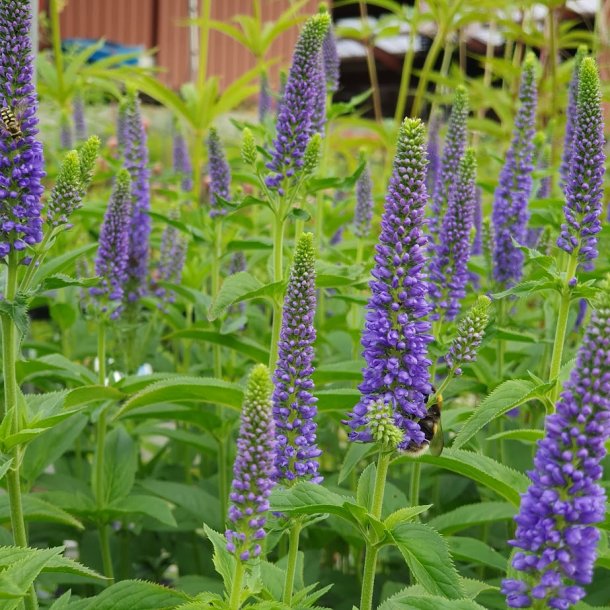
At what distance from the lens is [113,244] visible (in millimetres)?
3977

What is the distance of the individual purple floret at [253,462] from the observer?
1.99 m

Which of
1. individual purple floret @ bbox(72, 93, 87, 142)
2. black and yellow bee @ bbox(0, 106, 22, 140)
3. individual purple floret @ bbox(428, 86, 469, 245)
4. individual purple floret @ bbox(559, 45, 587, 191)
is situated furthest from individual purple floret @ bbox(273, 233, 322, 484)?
individual purple floret @ bbox(72, 93, 87, 142)

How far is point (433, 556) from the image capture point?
2391mm

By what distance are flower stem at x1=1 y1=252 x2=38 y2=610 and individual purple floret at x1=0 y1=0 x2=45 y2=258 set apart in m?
0.12

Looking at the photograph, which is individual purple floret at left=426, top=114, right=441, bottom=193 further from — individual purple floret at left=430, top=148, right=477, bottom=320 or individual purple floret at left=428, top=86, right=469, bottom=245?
individual purple floret at left=430, top=148, right=477, bottom=320

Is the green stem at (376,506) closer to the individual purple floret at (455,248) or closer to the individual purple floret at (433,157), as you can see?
the individual purple floret at (455,248)

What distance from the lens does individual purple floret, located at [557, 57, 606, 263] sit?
284 cm

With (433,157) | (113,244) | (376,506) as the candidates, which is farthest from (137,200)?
(376,506)

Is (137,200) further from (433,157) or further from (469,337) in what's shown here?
(469,337)

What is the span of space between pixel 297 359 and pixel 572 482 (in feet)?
3.04


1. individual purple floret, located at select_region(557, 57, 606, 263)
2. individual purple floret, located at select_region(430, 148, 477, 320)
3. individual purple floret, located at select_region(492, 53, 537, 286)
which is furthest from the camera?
individual purple floret, located at select_region(492, 53, 537, 286)

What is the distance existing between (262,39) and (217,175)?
2.58 metres

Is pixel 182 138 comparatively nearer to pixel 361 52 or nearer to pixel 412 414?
pixel 412 414

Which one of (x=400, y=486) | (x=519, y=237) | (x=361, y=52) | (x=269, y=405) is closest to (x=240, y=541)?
(x=269, y=405)
